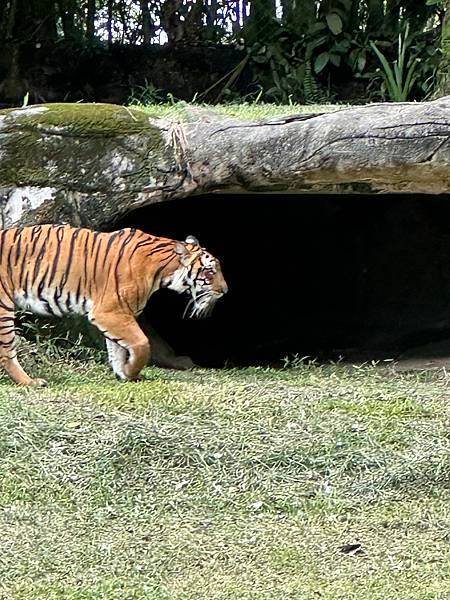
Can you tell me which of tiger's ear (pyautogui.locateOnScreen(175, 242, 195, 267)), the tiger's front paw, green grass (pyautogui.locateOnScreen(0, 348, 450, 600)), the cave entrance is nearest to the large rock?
tiger's ear (pyautogui.locateOnScreen(175, 242, 195, 267))

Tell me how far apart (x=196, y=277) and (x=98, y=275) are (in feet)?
1.89

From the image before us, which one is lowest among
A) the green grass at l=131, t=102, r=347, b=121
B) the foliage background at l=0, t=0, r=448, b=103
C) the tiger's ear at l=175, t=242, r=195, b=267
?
the tiger's ear at l=175, t=242, r=195, b=267

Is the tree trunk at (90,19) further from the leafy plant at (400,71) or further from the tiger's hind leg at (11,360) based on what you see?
the tiger's hind leg at (11,360)

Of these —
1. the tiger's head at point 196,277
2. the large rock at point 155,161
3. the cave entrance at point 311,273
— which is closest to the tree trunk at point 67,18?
the cave entrance at point 311,273

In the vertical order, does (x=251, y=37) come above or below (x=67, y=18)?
below

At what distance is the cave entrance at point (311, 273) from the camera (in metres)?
8.15

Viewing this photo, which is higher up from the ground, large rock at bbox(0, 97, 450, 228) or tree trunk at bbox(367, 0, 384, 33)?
tree trunk at bbox(367, 0, 384, 33)

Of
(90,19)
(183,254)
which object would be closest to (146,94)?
(90,19)

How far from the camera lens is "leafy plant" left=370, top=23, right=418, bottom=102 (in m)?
7.98

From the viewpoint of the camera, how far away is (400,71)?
7934 mm

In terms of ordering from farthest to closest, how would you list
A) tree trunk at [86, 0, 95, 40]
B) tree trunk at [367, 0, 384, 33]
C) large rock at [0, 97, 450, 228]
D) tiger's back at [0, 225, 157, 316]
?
tree trunk at [86, 0, 95, 40] < tree trunk at [367, 0, 384, 33] < large rock at [0, 97, 450, 228] < tiger's back at [0, 225, 157, 316]

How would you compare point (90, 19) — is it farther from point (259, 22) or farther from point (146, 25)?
point (259, 22)

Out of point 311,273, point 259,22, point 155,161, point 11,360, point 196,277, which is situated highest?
point 259,22

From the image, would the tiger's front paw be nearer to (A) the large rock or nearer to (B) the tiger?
(B) the tiger
